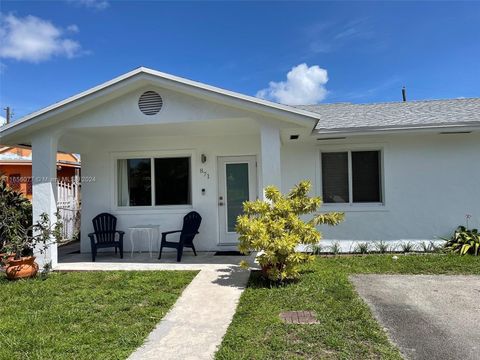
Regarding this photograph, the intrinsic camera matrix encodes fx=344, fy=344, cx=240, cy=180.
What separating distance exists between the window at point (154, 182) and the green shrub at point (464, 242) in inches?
259

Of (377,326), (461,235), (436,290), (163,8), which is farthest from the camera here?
(163,8)

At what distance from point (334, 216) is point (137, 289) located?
11.8ft

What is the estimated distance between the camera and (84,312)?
4.75 m

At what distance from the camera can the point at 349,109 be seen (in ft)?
34.6

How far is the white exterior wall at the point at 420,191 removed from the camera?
27.5ft

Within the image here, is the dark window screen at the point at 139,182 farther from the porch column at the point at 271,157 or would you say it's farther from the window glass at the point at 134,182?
the porch column at the point at 271,157

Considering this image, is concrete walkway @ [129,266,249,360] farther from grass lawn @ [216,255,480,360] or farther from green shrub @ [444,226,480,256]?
green shrub @ [444,226,480,256]

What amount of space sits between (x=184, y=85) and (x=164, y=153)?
2914 mm

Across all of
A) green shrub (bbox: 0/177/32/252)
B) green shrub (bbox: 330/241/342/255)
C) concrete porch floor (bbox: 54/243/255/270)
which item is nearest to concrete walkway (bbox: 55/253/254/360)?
concrete porch floor (bbox: 54/243/255/270)

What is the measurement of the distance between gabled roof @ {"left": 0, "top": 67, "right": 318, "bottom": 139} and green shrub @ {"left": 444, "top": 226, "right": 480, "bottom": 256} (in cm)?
462

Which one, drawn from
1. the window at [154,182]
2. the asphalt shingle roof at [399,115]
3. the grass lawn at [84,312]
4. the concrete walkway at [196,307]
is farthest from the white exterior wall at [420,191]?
the grass lawn at [84,312]

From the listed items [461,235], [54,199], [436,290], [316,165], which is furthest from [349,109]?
[54,199]

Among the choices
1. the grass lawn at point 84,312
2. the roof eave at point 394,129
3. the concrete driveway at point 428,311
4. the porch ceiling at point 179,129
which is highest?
the porch ceiling at point 179,129

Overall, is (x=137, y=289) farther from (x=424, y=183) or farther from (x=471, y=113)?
(x=471, y=113)
